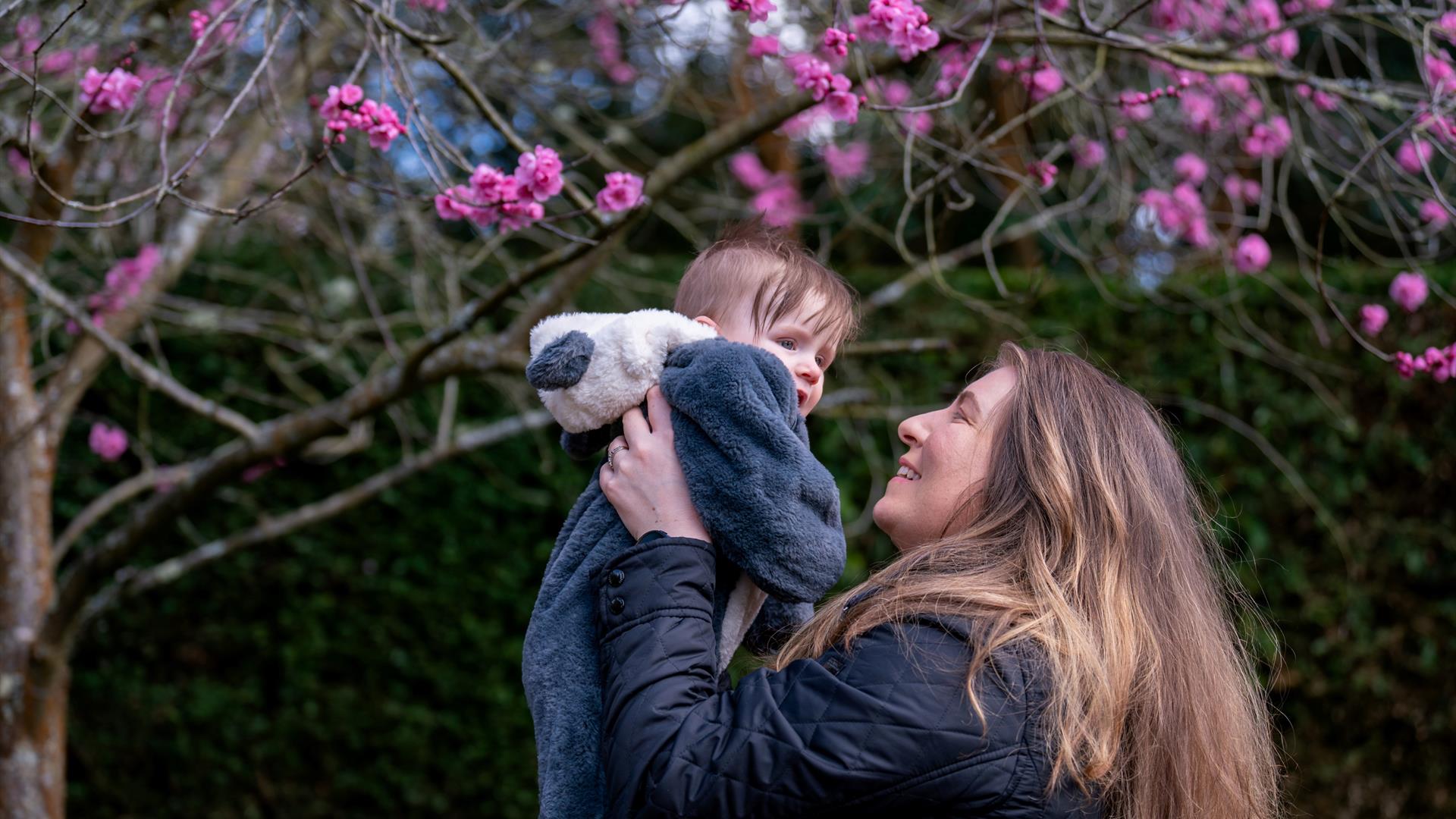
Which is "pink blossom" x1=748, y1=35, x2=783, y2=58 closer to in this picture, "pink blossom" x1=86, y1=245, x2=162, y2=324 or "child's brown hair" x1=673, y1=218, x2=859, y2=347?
"child's brown hair" x1=673, y1=218, x2=859, y2=347

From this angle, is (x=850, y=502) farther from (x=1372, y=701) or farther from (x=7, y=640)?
(x=7, y=640)

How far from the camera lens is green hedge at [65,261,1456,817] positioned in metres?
3.67

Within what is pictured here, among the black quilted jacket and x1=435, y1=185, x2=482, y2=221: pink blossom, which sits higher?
x1=435, y1=185, x2=482, y2=221: pink blossom

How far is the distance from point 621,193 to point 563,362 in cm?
49

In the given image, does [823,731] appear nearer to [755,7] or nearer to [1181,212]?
[755,7]

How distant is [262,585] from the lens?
4.01 meters

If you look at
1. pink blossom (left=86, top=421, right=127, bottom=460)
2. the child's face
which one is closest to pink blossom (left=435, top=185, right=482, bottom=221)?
the child's face

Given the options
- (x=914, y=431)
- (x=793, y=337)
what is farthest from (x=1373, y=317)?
(x=793, y=337)

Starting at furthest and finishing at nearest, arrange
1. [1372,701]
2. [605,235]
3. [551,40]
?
[551,40] < [1372,701] < [605,235]

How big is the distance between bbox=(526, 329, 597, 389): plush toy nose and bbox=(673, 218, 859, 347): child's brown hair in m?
0.22

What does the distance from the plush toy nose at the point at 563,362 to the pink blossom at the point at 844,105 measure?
70cm

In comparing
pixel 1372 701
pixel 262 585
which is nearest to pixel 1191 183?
pixel 1372 701

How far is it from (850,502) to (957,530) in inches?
95.3

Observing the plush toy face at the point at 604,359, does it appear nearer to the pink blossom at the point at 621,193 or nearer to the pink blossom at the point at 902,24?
the pink blossom at the point at 621,193
